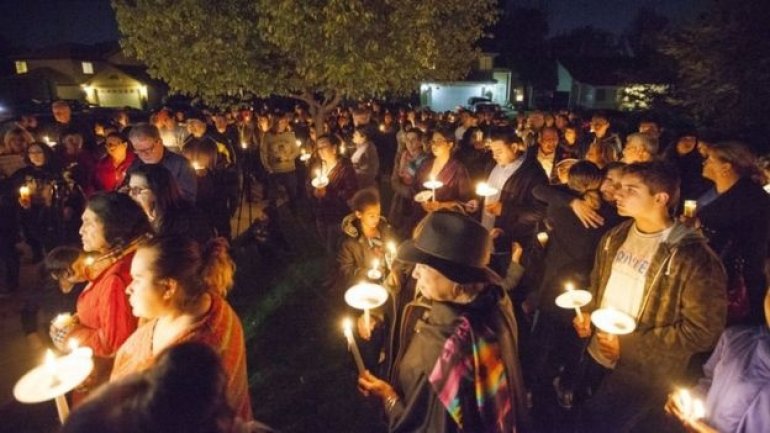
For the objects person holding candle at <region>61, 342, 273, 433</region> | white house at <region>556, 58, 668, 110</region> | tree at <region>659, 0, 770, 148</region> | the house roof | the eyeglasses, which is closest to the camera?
person holding candle at <region>61, 342, 273, 433</region>

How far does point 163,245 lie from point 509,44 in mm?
64675

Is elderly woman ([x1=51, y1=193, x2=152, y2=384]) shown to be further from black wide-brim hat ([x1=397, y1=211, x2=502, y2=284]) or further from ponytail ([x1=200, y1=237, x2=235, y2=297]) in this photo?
black wide-brim hat ([x1=397, y1=211, x2=502, y2=284])

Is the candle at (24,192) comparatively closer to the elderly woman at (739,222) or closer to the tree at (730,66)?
the elderly woman at (739,222)

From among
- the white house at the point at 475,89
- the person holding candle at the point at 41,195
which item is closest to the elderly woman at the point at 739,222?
the person holding candle at the point at 41,195

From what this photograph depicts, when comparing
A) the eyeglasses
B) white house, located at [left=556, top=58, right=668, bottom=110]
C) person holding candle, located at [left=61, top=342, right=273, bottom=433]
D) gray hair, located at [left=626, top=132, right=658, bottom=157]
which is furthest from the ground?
white house, located at [left=556, top=58, right=668, bottom=110]

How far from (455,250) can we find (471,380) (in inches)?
23.2

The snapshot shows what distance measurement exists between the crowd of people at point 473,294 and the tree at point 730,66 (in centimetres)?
1066

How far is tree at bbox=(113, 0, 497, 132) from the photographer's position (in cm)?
922

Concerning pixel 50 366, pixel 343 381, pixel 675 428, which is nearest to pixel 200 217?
pixel 343 381

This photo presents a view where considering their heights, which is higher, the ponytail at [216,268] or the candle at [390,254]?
the ponytail at [216,268]

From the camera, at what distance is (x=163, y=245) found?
2418mm

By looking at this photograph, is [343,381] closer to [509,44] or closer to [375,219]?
[375,219]

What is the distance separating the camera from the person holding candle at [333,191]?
22.2 feet

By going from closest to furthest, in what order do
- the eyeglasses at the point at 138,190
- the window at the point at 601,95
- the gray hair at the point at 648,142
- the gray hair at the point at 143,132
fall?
the eyeglasses at the point at 138,190 < the gray hair at the point at 143,132 < the gray hair at the point at 648,142 < the window at the point at 601,95
